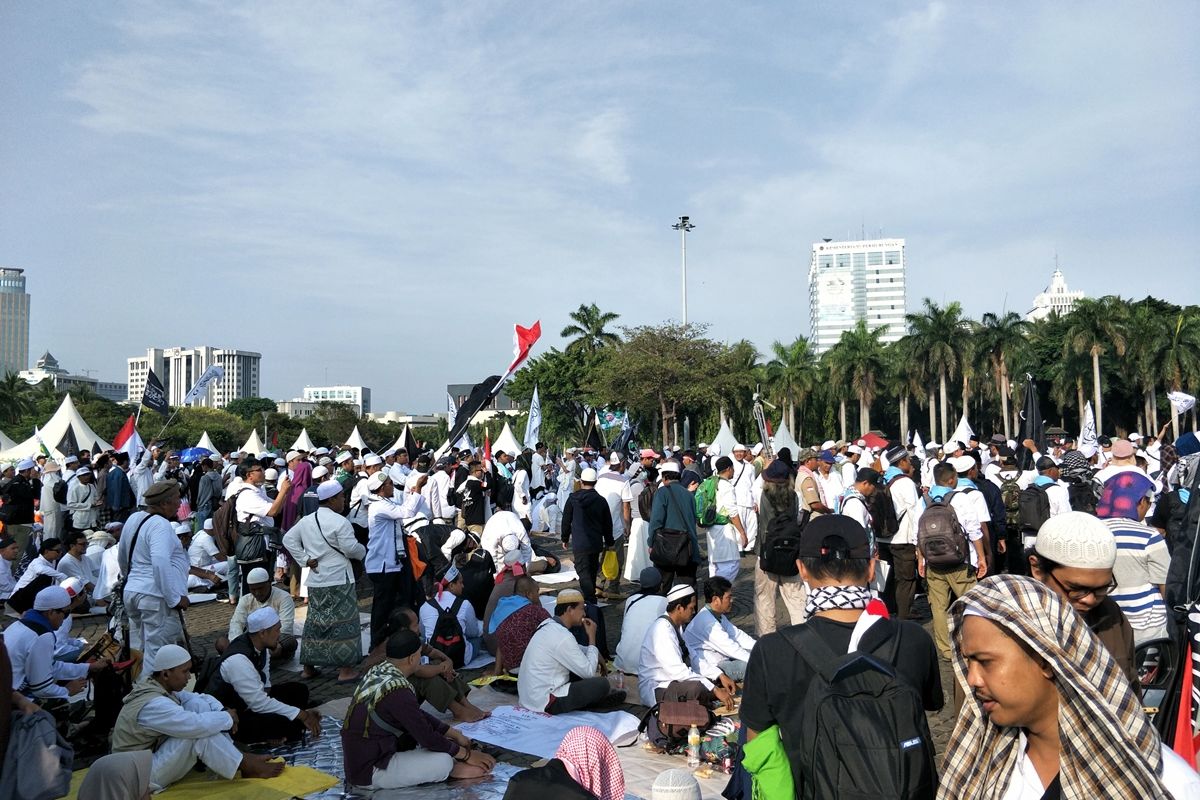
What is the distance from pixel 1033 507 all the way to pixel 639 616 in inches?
189

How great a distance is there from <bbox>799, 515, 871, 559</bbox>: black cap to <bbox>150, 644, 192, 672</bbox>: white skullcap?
13.8 feet

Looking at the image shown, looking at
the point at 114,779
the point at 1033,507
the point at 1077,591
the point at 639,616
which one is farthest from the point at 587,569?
the point at 1077,591

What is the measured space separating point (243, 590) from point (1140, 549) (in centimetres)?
991

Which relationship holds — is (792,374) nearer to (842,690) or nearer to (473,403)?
(473,403)

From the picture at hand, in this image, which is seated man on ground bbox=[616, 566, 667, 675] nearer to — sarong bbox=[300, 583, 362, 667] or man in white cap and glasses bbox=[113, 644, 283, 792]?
sarong bbox=[300, 583, 362, 667]

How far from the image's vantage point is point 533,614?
8086 mm

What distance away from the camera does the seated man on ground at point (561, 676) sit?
23.1 feet

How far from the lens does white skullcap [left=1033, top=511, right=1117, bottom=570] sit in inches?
113

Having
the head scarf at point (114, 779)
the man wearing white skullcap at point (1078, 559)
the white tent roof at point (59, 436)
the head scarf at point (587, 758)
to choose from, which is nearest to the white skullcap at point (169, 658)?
the head scarf at point (114, 779)

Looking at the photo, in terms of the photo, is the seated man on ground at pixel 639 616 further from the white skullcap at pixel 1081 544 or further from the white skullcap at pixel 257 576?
the white skullcap at pixel 1081 544

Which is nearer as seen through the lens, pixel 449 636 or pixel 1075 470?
pixel 449 636

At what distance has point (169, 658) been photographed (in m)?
5.55

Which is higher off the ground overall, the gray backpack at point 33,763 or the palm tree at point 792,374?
the palm tree at point 792,374

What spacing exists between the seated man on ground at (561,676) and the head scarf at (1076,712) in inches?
209
